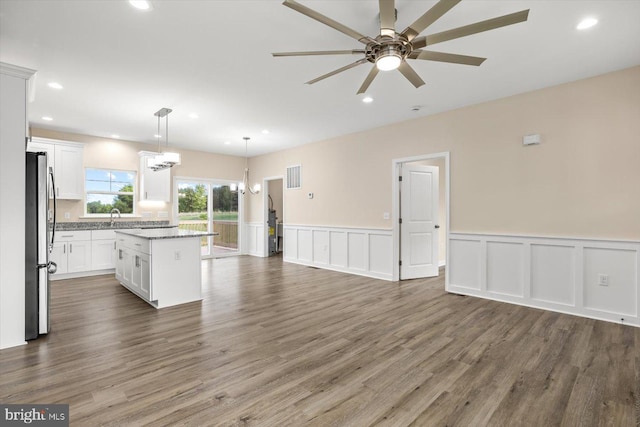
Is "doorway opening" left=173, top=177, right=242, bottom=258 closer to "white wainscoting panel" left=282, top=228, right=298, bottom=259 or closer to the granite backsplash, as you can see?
the granite backsplash

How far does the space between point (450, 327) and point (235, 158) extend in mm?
7482

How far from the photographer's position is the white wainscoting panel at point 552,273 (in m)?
3.55

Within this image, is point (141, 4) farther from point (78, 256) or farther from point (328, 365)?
point (78, 256)

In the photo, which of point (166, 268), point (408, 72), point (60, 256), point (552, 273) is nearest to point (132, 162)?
point (60, 256)

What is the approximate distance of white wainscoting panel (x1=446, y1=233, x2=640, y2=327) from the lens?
355 cm

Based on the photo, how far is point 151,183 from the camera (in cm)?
719

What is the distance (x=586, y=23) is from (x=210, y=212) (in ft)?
26.9

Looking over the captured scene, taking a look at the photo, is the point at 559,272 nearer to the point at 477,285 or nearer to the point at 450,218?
the point at 477,285

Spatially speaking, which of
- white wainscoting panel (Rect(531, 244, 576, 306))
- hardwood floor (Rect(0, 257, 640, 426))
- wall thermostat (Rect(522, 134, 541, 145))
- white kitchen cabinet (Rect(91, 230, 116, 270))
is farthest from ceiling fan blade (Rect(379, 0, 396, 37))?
white kitchen cabinet (Rect(91, 230, 116, 270))

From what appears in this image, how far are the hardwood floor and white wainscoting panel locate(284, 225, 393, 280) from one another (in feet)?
5.43

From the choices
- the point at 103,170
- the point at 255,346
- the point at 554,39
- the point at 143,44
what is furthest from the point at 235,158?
the point at 554,39

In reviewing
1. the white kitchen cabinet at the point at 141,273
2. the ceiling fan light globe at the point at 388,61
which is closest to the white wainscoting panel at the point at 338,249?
the white kitchen cabinet at the point at 141,273

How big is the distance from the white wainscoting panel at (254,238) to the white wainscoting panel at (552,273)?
5435 millimetres

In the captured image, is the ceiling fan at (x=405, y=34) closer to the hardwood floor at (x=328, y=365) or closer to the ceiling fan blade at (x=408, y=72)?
the ceiling fan blade at (x=408, y=72)
